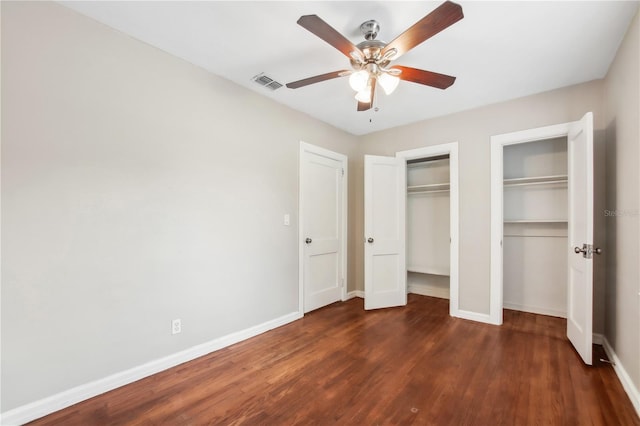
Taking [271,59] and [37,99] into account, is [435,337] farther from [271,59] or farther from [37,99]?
[37,99]

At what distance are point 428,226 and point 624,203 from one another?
94.3 inches

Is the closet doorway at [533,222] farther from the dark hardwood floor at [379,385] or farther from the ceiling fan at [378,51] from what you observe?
the ceiling fan at [378,51]

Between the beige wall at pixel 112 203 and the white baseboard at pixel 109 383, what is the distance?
40 millimetres

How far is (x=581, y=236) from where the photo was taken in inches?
95.3

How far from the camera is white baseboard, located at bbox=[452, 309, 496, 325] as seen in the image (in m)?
3.27

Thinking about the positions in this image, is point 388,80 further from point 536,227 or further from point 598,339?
point 598,339

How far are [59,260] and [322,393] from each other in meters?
1.97

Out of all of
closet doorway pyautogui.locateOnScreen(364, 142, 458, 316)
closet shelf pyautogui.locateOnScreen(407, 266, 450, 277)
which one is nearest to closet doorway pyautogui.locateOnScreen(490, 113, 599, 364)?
closet doorway pyautogui.locateOnScreen(364, 142, 458, 316)

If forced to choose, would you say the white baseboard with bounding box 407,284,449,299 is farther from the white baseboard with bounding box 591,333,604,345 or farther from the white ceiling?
the white ceiling

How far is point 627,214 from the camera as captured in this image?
2.07 meters

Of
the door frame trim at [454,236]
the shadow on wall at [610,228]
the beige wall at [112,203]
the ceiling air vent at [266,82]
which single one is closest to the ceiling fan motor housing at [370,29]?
the ceiling air vent at [266,82]

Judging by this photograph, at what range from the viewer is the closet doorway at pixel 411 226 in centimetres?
371

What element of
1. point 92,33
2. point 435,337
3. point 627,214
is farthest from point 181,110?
point 627,214

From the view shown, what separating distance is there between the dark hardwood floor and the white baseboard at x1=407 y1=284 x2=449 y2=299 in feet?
4.39
